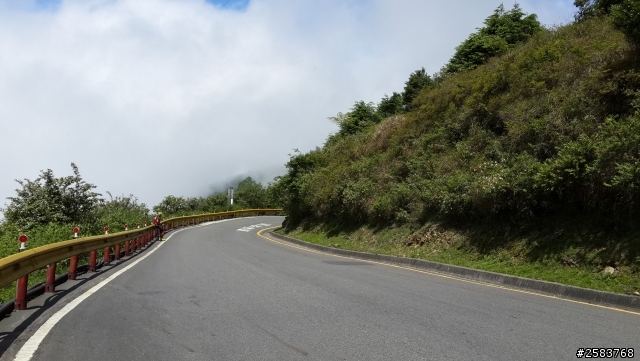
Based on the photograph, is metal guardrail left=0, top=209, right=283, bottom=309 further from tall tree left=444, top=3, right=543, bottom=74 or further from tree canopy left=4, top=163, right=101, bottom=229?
tall tree left=444, top=3, right=543, bottom=74

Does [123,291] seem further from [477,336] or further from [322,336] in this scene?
[477,336]

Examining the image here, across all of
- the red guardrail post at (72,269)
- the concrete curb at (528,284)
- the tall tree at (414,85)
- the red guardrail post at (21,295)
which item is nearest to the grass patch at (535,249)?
the concrete curb at (528,284)

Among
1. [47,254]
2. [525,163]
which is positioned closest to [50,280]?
[47,254]

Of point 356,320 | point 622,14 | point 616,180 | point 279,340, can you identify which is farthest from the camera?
point 622,14

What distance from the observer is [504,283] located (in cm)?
1205

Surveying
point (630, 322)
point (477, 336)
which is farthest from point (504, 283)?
point (477, 336)

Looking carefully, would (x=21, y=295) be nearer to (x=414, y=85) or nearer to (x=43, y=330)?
(x=43, y=330)

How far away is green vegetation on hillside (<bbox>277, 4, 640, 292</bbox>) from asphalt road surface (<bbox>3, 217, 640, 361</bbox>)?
3.32 meters

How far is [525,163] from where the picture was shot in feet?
48.0

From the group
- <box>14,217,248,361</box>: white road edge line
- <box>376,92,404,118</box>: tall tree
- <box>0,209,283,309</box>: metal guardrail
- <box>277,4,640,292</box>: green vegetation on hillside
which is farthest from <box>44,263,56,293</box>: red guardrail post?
<box>376,92,404,118</box>: tall tree

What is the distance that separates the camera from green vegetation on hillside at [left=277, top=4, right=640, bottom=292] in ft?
38.8

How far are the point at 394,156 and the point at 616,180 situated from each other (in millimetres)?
15415

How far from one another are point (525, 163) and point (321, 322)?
971cm

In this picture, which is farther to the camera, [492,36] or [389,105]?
[389,105]
